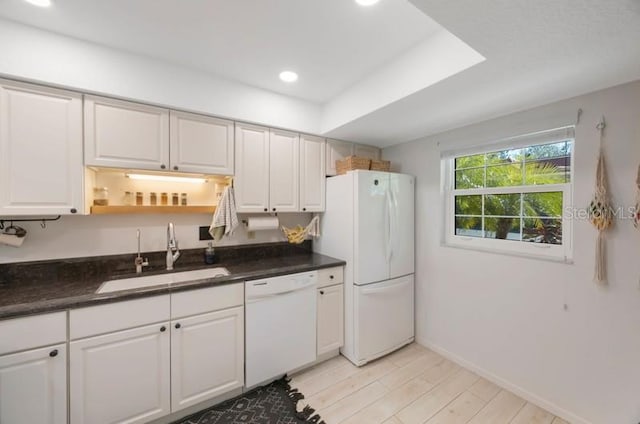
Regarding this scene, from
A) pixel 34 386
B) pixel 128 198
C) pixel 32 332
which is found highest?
pixel 128 198

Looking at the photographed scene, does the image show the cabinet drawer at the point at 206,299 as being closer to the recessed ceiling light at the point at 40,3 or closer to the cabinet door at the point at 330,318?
the cabinet door at the point at 330,318

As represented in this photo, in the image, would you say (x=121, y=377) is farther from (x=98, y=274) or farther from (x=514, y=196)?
(x=514, y=196)

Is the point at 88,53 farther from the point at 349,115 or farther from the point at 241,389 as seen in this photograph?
the point at 241,389

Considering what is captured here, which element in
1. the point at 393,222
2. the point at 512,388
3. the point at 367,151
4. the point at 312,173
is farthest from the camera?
the point at 367,151

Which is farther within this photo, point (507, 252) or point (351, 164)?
point (351, 164)

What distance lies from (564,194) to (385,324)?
1.75m

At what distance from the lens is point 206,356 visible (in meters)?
1.72

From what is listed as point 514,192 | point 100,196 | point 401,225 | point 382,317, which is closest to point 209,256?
point 100,196

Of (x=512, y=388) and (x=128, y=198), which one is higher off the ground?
(x=128, y=198)

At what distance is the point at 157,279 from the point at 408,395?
6.84 feet

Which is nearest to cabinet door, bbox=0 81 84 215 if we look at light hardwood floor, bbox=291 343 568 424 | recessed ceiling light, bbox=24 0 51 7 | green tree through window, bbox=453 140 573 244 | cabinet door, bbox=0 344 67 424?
recessed ceiling light, bbox=24 0 51 7

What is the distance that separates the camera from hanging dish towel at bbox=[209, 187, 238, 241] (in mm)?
2041

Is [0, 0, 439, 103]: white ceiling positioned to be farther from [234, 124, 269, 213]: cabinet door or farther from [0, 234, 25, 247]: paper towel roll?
[0, 234, 25, 247]: paper towel roll

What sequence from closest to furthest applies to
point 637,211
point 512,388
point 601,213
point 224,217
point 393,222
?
point 637,211
point 601,213
point 512,388
point 224,217
point 393,222
